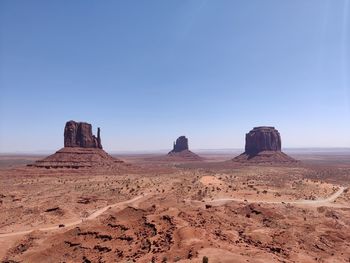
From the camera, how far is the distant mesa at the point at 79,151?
108500 millimetres

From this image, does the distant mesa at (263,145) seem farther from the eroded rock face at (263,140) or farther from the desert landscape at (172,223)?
the desert landscape at (172,223)

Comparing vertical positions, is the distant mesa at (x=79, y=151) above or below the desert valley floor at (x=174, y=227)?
above

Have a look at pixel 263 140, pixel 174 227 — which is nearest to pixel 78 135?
pixel 263 140

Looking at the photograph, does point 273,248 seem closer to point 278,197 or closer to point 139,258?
point 139,258

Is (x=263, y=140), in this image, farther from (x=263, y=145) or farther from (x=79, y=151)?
(x=79, y=151)

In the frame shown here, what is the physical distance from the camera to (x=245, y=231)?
33.8 metres

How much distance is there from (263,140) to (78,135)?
316 feet

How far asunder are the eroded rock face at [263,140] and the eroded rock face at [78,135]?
8831 centimetres

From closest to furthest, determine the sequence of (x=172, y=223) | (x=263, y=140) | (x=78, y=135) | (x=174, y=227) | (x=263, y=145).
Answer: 1. (x=174, y=227)
2. (x=172, y=223)
3. (x=78, y=135)
4. (x=263, y=145)
5. (x=263, y=140)

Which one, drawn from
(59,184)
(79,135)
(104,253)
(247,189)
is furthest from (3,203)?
(79,135)

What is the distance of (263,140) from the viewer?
17100 centimetres

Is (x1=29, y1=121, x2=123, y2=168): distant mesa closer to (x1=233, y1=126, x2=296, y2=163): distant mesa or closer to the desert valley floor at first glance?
the desert valley floor

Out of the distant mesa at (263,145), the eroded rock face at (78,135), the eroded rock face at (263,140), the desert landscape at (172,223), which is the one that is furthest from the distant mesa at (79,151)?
the eroded rock face at (263,140)

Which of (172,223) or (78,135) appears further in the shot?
(78,135)
